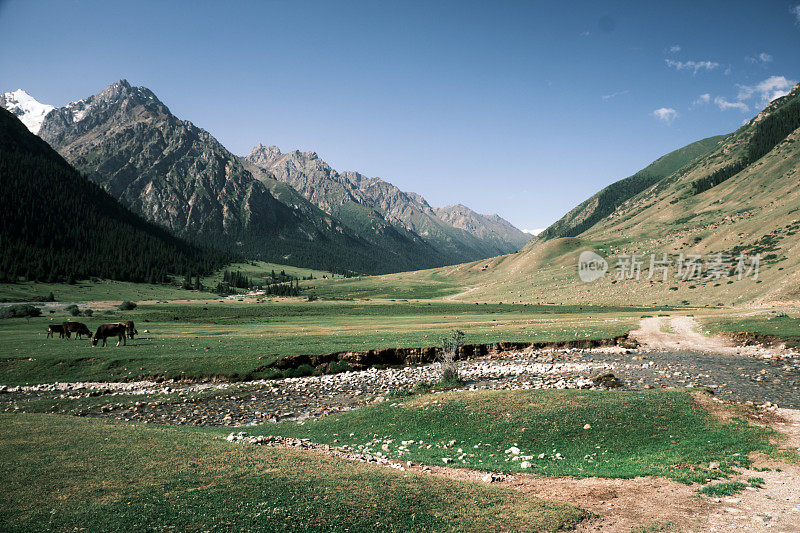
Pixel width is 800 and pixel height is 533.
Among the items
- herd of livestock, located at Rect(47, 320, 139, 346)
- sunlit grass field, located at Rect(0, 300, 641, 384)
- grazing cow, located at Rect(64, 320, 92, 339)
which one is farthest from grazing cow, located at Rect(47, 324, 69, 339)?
sunlit grass field, located at Rect(0, 300, 641, 384)

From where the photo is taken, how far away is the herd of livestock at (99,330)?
4503 centimetres

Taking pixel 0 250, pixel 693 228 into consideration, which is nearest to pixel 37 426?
pixel 693 228

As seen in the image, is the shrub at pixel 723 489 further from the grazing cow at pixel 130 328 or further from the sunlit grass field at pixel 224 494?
the grazing cow at pixel 130 328

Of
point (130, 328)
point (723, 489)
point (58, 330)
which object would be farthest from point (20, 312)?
point (723, 489)

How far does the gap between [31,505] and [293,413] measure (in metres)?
18.0

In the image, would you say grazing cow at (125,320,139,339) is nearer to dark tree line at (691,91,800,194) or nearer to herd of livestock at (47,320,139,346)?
herd of livestock at (47,320,139,346)

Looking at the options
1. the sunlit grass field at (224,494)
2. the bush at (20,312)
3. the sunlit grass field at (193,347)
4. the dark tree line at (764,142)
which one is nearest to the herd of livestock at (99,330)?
the sunlit grass field at (193,347)

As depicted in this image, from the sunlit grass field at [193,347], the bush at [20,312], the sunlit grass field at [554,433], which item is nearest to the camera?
the sunlit grass field at [554,433]

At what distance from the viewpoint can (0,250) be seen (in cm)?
13825

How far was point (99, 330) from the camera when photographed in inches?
1742

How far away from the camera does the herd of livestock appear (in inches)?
1773

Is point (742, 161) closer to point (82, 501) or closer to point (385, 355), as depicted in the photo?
point (385, 355)

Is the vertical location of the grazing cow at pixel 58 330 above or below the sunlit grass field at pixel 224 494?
below

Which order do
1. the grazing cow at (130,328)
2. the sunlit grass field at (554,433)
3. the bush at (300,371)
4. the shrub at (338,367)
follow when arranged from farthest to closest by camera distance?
the grazing cow at (130,328)
the shrub at (338,367)
the bush at (300,371)
the sunlit grass field at (554,433)
